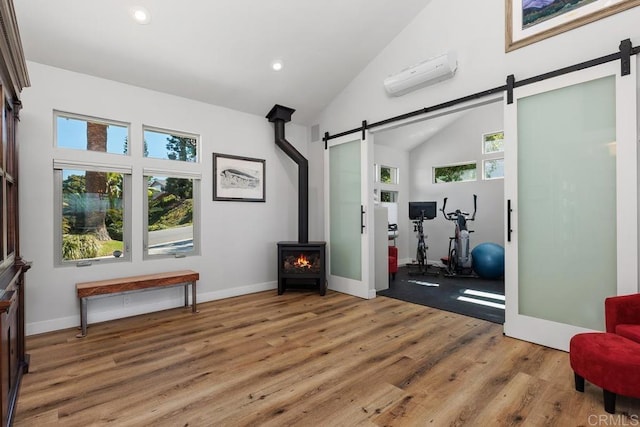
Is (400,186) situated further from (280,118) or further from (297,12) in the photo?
(297,12)

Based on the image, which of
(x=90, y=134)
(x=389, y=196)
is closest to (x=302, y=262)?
(x=90, y=134)

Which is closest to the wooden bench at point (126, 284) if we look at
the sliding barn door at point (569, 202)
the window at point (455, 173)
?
the sliding barn door at point (569, 202)

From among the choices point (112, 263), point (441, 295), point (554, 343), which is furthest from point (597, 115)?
point (112, 263)

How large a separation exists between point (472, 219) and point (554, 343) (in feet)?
14.7

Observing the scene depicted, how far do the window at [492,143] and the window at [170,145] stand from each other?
6.20m

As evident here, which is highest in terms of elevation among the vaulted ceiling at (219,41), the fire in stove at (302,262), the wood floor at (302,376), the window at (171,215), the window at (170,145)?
the vaulted ceiling at (219,41)

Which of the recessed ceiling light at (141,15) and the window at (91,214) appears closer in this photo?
the recessed ceiling light at (141,15)

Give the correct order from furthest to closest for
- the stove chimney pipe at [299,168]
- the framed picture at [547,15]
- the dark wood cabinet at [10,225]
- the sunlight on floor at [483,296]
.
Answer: the stove chimney pipe at [299,168]
the sunlight on floor at [483,296]
the framed picture at [547,15]
the dark wood cabinet at [10,225]

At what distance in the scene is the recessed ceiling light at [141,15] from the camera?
10.3ft

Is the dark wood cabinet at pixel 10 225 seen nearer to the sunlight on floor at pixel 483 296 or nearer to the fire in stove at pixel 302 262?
the fire in stove at pixel 302 262

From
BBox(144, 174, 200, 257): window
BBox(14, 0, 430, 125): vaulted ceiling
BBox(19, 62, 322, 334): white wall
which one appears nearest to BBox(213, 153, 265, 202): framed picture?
BBox(19, 62, 322, 334): white wall

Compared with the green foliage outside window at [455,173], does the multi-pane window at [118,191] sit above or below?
below

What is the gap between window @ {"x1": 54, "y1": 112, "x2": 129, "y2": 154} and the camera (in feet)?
11.9

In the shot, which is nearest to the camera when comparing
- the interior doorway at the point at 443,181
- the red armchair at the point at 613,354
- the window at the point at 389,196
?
the red armchair at the point at 613,354
